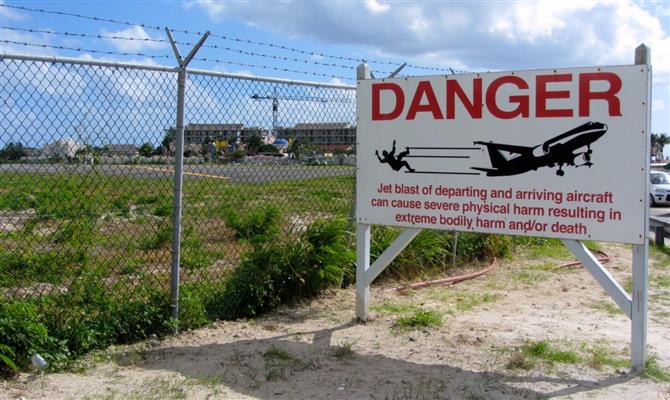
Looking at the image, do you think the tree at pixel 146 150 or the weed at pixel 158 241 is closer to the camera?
the tree at pixel 146 150

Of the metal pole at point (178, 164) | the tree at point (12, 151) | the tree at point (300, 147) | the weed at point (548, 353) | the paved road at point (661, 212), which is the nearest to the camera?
the tree at point (12, 151)

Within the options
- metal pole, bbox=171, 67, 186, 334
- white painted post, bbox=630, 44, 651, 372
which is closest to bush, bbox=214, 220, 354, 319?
metal pole, bbox=171, 67, 186, 334

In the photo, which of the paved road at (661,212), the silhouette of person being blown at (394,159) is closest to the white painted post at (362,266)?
the silhouette of person being blown at (394,159)

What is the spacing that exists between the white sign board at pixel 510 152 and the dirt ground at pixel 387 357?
0.99m

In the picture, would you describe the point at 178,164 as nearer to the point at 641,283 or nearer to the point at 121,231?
the point at 641,283

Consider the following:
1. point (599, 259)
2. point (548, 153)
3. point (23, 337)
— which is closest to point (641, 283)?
point (548, 153)

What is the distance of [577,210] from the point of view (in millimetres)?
4914

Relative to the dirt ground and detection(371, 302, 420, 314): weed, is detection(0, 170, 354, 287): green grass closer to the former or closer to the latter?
the dirt ground

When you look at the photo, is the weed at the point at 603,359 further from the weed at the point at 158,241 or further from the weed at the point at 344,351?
the weed at the point at 158,241

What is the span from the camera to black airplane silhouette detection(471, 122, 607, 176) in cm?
482

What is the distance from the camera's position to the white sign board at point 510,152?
4727 millimetres

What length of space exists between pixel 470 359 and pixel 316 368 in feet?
3.93

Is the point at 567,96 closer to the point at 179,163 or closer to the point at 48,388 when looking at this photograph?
the point at 179,163

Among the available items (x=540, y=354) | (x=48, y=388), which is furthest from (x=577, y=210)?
(x=48, y=388)
